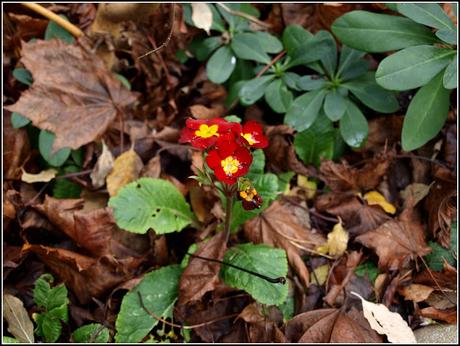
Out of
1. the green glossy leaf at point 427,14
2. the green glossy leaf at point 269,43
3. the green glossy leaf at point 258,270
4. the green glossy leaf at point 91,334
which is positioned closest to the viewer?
the green glossy leaf at point 258,270

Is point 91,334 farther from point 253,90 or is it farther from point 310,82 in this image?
point 310,82

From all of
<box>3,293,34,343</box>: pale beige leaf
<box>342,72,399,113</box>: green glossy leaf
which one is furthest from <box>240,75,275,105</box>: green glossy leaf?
<box>3,293,34,343</box>: pale beige leaf

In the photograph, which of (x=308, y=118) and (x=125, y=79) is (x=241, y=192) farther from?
(x=125, y=79)

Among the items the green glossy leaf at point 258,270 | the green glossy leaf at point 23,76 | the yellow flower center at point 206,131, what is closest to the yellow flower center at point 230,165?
the yellow flower center at point 206,131

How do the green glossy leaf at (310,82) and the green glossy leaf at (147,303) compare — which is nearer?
the green glossy leaf at (147,303)

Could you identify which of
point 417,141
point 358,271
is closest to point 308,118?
point 417,141

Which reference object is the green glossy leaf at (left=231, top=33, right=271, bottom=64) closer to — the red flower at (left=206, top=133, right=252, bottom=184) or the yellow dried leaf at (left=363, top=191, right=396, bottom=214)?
the yellow dried leaf at (left=363, top=191, right=396, bottom=214)

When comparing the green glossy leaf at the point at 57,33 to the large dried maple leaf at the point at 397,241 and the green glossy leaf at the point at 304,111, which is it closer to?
the green glossy leaf at the point at 304,111
